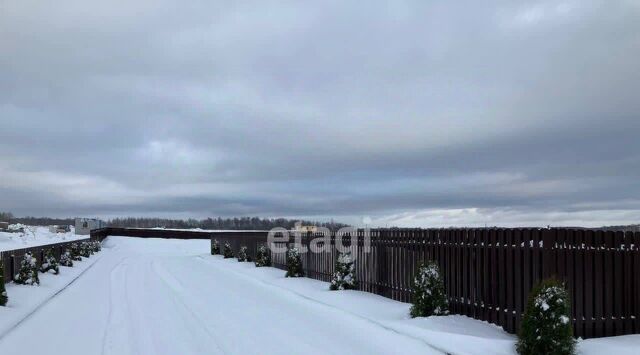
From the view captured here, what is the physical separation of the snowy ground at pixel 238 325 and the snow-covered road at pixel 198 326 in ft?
0.06

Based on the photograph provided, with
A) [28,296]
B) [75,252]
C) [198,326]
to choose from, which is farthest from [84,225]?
[198,326]

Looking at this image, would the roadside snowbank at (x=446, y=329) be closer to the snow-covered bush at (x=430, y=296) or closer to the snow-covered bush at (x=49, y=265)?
the snow-covered bush at (x=430, y=296)

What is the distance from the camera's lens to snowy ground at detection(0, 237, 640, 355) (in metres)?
8.64

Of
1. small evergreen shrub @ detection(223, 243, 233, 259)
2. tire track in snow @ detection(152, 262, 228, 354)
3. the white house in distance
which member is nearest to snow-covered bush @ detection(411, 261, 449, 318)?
tire track in snow @ detection(152, 262, 228, 354)

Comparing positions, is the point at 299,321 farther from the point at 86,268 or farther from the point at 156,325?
the point at 86,268

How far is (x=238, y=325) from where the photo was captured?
10578 millimetres

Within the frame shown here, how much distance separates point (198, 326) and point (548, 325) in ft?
19.6

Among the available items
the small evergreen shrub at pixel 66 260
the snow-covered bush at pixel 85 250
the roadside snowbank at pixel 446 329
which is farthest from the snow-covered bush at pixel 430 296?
the snow-covered bush at pixel 85 250

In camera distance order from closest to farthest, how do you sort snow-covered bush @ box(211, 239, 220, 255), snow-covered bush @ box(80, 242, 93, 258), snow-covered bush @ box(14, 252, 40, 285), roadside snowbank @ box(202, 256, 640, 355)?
roadside snowbank @ box(202, 256, 640, 355)
snow-covered bush @ box(14, 252, 40, 285)
snow-covered bush @ box(80, 242, 93, 258)
snow-covered bush @ box(211, 239, 220, 255)

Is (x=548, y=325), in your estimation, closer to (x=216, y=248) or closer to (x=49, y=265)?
(x=49, y=265)

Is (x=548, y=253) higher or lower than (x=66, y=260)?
higher

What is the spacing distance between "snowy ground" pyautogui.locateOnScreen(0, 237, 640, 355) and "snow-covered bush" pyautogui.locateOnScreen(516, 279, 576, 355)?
1.63 feet

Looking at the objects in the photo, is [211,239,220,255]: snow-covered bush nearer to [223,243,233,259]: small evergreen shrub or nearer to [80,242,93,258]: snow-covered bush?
[223,243,233,259]: small evergreen shrub

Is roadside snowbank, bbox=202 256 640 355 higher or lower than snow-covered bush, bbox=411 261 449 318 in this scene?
lower
